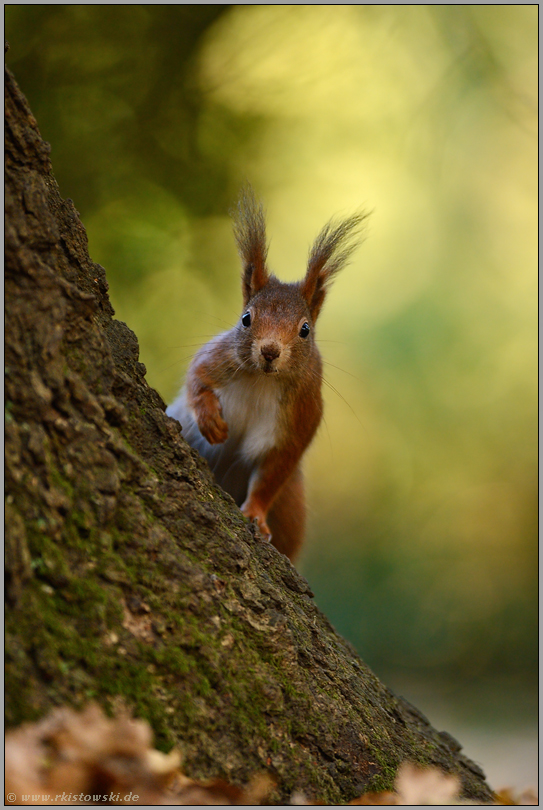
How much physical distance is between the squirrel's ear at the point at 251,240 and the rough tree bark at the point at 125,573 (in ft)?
3.31

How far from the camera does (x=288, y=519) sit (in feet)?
8.98

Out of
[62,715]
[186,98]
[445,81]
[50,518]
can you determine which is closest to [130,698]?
[62,715]

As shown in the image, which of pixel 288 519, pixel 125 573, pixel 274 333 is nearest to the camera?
pixel 125 573

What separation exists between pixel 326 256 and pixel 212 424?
75cm

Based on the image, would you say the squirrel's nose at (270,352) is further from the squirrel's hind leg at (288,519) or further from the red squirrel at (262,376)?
the squirrel's hind leg at (288,519)

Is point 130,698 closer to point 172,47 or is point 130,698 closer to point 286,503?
point 286,503

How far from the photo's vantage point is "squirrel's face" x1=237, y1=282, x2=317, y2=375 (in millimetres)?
2205

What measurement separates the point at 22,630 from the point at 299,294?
184cm

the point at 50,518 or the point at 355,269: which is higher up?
the point at 355,269

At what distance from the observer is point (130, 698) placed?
971 mm

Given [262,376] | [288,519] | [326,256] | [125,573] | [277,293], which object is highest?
[326,256]

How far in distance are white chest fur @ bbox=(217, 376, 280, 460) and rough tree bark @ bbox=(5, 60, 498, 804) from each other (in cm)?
93

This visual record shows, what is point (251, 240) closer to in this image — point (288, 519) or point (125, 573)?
point (288, 519)

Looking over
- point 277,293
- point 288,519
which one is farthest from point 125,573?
point 288,519
